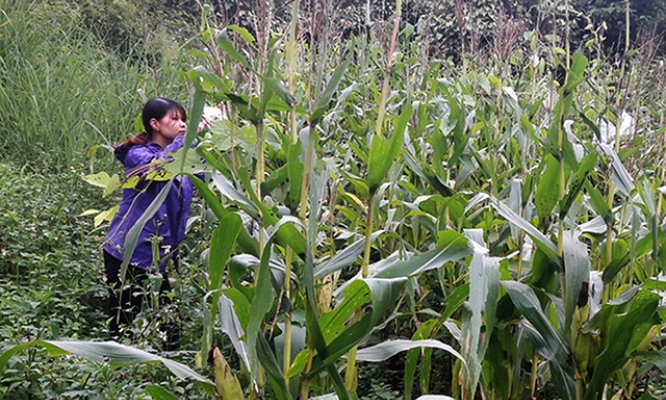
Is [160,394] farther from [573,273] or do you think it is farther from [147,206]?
[147,206]

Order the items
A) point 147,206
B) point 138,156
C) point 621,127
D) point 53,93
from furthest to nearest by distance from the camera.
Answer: point 53,93
point 147,206
point 138,156
point 621,127

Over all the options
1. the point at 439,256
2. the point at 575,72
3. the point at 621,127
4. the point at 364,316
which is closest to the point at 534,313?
the point at 439,256

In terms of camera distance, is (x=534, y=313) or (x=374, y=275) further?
(x=534, y=313)

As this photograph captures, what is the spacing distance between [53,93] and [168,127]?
266 cm

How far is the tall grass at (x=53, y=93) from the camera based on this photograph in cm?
515

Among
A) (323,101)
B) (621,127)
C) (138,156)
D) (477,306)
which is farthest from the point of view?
(138,156)

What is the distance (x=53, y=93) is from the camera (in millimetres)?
5457

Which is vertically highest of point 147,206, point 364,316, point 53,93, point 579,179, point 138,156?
point 579,179

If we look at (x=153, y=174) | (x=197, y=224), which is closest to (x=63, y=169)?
(x=197, y=224)

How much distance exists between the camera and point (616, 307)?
1.65 m


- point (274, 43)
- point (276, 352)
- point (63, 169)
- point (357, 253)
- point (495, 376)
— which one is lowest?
point (63, 169)

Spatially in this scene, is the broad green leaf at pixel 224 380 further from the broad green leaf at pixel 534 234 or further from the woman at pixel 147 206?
the woman at pixel 147 206

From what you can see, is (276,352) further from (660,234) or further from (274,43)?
(660,234)

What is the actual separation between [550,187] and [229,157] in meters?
0.85
